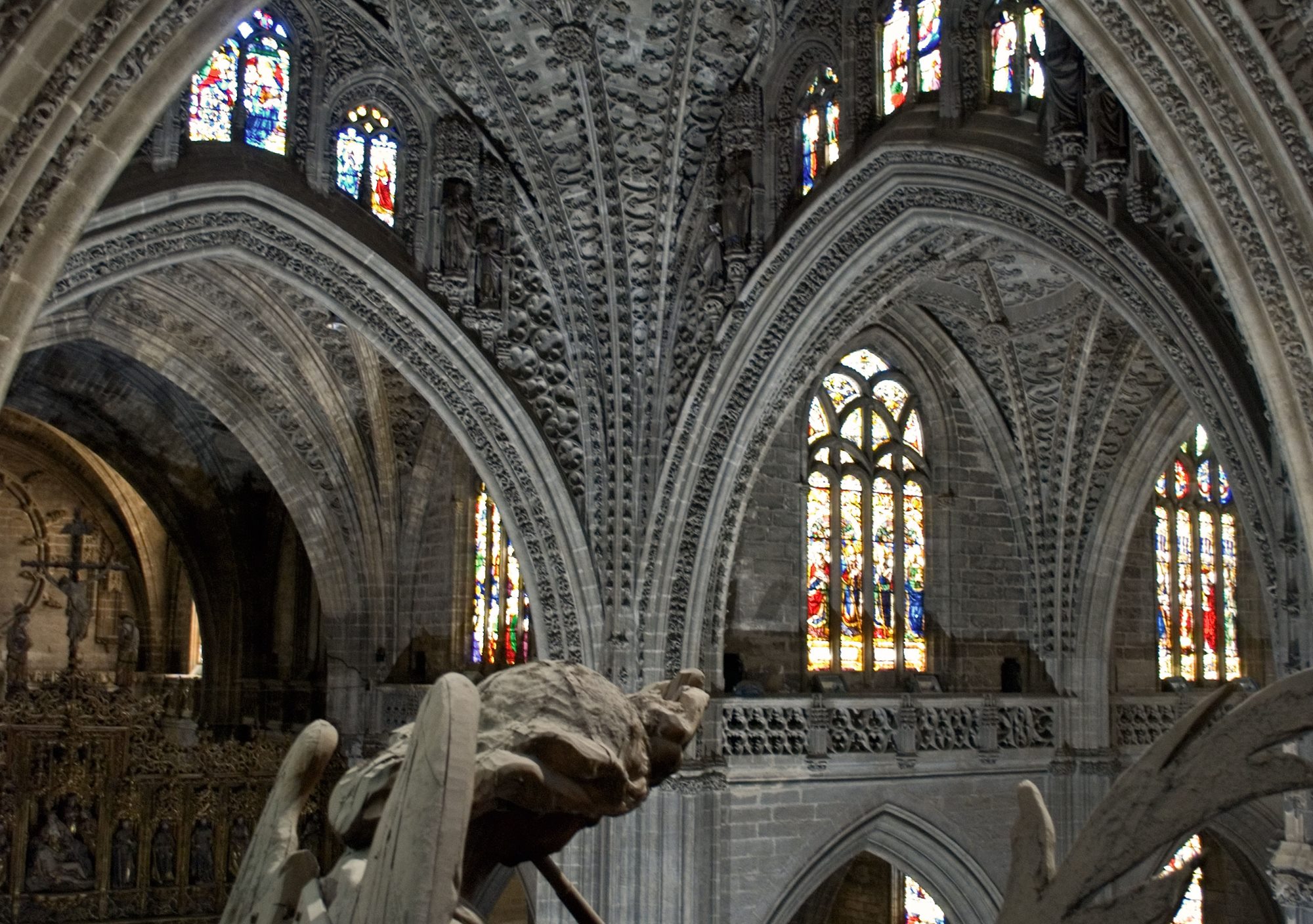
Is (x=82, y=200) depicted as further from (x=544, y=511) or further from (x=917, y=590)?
(x=917, y=590)

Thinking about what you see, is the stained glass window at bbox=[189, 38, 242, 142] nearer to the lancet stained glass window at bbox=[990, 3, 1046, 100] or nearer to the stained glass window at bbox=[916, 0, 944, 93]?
the stained glass window at bbox=[916, 0, 944, 93]

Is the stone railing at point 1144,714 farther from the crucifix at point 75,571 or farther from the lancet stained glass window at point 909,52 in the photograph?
the crucifix at point 75,571

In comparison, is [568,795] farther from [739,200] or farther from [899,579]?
[899,579]

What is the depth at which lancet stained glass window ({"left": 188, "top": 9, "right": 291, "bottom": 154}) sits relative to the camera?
12.2 m

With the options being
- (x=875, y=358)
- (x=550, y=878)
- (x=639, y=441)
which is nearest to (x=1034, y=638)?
(x=875, y=358)

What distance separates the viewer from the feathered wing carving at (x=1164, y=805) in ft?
6.35

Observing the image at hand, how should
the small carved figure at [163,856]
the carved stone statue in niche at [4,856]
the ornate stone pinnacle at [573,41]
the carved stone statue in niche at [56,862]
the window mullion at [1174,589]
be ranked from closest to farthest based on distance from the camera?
the ornate stone pinnacle at [573,41] < the carved stone statue in niche at [4,856] < the carved stone statue in niche at [56,862] < the small carved figure at [163,856] < the window mullion at [1174,589]

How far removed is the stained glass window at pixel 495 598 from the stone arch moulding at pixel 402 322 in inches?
100

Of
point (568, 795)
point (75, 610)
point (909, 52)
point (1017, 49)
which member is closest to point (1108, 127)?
Result: point (1017, 49)

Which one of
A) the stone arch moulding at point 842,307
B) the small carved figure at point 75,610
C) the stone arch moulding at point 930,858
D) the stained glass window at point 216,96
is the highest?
the stained glass window at point 216,96

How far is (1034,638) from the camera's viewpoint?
15.8 m

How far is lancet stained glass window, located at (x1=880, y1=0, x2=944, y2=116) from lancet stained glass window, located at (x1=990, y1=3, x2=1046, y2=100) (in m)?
0.41

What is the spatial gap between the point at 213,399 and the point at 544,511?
15.2 ft

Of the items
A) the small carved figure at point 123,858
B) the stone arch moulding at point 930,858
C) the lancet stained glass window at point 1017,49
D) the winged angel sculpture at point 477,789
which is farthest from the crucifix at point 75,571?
the winged angel sculpture at point 477,789
